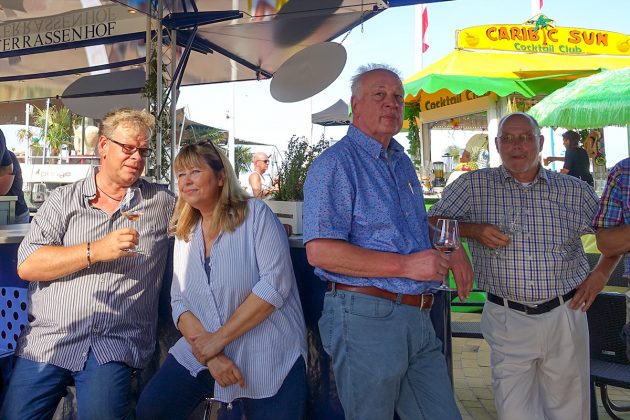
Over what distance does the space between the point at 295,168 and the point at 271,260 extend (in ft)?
2.02

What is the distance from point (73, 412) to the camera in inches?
112

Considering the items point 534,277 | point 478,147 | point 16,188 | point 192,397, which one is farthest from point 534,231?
point 478,147

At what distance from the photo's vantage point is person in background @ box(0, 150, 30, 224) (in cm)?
437

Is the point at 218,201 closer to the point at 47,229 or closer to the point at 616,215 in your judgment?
the point at 47,229

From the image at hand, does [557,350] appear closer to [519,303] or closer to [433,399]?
[519,303]

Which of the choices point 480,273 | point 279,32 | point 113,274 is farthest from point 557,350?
point 279,32

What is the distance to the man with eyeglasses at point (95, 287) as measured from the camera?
252 cm

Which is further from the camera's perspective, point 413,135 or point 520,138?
point 413,135

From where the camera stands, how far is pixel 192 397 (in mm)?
2516

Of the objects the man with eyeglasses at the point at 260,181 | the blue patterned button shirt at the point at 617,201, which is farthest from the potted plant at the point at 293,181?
the blue patterned button shirt at the point at 617,201

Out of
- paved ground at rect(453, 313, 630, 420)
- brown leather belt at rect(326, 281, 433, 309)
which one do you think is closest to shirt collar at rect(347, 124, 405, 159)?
brown leather belt at rect(326, 281, 433, 309)

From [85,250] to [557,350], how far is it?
2.19 meters

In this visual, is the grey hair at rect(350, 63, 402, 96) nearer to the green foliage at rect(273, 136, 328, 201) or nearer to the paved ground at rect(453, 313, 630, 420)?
the green foliage at rect(273, 136, 328, 201)

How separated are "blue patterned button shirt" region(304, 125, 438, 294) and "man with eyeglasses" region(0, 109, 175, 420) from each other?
2.62 ft
